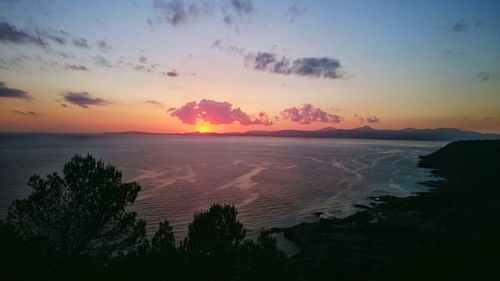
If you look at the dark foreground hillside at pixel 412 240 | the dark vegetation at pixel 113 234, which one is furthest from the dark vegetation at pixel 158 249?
the dark foreground hillside at pixel 412 240

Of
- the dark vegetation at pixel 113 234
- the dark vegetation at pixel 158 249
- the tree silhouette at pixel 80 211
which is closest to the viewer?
the dark vegetation at pixel 158 249

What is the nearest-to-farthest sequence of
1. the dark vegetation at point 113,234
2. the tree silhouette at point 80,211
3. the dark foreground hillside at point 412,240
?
the dark vegetation at point 113,234, the tree silhouette at point 80,211, the dark foreground hillside at point 412,240

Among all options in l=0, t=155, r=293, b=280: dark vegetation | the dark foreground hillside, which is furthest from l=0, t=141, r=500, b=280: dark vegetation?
the dark foreground hillside

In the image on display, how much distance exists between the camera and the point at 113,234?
1189 inches

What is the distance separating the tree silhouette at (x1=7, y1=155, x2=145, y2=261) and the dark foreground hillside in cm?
2401

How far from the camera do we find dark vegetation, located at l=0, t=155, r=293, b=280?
2738 cm

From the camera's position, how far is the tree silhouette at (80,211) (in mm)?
29312

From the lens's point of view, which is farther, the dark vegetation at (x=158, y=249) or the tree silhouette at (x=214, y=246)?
the tree silhouette at (x=214, y=246)

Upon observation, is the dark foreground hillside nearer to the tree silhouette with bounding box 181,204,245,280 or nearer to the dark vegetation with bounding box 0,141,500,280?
the dark vegetation with bounding box 0,141,500,280

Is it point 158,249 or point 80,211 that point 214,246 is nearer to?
point 158,249

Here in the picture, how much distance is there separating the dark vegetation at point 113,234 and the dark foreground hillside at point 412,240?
16774 millimetres

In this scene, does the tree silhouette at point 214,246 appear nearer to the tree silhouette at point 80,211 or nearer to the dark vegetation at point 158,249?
the dark vegetation at point 158,249

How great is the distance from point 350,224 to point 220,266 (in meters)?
41.0

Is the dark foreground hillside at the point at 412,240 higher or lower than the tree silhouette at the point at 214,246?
lower
